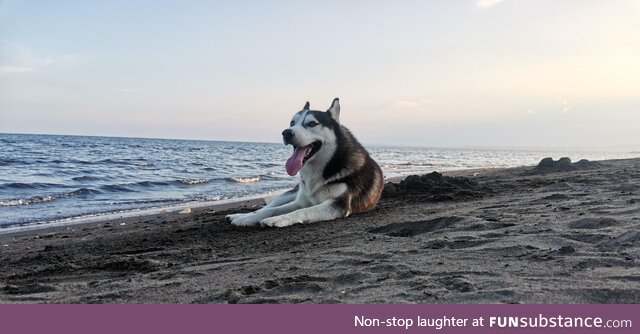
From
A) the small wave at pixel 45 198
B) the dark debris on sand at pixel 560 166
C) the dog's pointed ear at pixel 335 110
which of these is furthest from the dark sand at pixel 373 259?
the dark debris on sand at pixel 560 166

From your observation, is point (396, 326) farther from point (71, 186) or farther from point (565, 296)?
point (71, 186)

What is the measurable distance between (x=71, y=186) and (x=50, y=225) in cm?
605

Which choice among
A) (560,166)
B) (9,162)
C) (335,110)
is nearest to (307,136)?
(335,110)

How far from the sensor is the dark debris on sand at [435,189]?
7176mm

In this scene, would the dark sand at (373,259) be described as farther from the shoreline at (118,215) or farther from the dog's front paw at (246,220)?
the shoreline at (118,215)

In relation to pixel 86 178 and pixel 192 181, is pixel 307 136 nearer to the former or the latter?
pixel 192 181

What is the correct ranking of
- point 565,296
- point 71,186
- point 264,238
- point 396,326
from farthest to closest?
point 71,186, point 264,238, point 565,296, point 396,326

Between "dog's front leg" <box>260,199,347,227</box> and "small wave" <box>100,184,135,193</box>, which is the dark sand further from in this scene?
"small wave" <box>100,184,135,193</box>

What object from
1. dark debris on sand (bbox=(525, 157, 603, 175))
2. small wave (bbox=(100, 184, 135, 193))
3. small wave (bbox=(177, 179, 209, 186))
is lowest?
small wave (bbox=(100, 184, 135, 193))

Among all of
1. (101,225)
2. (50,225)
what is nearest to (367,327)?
(101,225)

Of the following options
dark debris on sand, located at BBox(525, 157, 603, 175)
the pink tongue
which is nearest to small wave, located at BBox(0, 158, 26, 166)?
the pink tongue

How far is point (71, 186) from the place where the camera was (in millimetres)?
13047

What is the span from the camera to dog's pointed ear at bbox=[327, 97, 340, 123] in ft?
20.9

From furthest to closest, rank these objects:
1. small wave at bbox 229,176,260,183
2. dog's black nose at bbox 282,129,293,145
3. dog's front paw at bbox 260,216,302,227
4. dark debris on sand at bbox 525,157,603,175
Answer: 1. small wave at bbox 229,176,260,183
2. dark debris on sand at bbox 525,157,603,175
3. dog's black nose at bbox 282,129,293,145
4. dog's front paw at bbox 260,216,302,227
